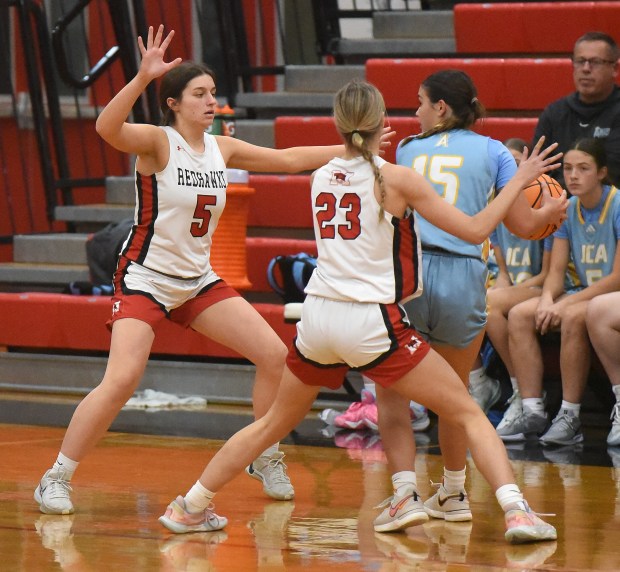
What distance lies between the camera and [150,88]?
8906mm

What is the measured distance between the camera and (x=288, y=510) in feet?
15.3

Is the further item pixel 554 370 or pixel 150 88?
pixel 150 88

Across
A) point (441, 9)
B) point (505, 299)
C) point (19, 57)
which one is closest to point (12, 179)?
point (19, 57)

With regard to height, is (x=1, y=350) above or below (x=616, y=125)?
below

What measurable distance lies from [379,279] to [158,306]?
1.03 meters

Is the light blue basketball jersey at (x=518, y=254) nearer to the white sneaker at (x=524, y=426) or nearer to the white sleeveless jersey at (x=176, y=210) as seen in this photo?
the white sneaker at (x=524, y=426)

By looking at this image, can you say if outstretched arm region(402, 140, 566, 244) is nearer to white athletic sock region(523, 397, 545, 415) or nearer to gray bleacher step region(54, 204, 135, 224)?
white athletic sock region(523, 397, 545, 415)

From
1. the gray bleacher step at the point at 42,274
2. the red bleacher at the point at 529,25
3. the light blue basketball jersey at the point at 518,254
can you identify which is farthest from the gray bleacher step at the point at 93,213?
the light blue basketball jersey at the point at 518,254

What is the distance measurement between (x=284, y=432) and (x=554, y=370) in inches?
110

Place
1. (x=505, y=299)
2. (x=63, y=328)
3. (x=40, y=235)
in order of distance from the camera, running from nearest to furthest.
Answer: (x=505, y=299) < (x=63, y=328) < (x=40, y=235)

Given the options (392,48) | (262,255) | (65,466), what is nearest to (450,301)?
(65,466)

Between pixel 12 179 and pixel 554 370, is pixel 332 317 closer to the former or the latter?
pixel 554 370

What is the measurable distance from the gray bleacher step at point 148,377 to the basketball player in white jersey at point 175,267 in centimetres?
198

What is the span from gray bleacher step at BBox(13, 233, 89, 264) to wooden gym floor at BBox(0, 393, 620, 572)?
214 cm
